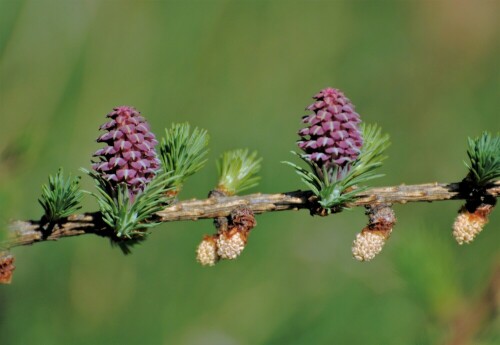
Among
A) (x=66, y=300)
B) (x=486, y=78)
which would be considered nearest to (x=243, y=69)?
(x=486, y=78)

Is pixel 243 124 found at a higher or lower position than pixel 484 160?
higher

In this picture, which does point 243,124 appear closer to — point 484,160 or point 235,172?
point 235,172

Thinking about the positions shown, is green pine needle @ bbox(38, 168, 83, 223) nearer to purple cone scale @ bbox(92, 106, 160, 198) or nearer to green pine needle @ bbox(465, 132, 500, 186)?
purple cone scale @ bbox(92, 106, 160, 198)

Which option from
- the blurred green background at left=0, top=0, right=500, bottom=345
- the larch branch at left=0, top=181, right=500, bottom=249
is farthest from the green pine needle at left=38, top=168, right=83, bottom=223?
the blurred green background at left=0, top=0, right=500, bottom=345

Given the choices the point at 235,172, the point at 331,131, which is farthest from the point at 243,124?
the point at 331,131

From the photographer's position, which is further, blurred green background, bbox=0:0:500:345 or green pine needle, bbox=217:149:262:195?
blurred green background, bbox=0:0:500:345

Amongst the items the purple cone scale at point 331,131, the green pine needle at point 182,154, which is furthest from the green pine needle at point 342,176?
the green pine needle at point 182,154

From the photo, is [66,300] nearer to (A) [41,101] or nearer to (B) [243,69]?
(A) [41,101]
